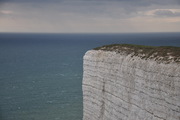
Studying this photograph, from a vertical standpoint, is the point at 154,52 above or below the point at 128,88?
above

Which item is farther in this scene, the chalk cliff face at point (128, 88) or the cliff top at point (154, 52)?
the cliff top at point (154, 52)

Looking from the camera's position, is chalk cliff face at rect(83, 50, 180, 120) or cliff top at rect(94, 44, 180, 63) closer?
chalk cliff face at rect(83, 50, 180, 120)

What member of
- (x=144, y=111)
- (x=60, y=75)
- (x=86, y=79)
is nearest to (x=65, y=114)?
(x=86, y=79)

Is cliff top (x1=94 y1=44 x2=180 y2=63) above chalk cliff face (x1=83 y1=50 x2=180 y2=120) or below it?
above

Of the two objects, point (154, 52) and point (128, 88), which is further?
point (128, 88)

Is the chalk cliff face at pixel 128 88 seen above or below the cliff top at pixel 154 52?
below
